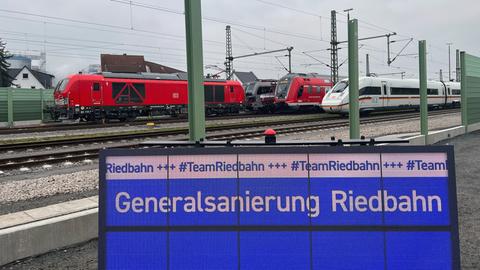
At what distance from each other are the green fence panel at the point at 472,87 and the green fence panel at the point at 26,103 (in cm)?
2860

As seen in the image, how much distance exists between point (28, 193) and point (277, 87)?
29911 mm

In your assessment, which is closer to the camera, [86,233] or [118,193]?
[118,193]

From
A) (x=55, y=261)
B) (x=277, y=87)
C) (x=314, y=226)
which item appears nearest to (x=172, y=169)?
(x=314, y=226)

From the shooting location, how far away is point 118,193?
2.74m

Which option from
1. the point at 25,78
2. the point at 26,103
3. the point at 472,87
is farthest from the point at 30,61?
the point at 472,87

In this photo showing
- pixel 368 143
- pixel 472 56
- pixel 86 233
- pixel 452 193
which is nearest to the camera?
pixel 452 193

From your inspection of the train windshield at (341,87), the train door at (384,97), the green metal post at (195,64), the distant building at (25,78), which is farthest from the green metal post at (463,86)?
the distant building at (25,78)

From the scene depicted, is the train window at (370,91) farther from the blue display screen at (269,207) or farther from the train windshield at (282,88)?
the blue display screen at (269,207)

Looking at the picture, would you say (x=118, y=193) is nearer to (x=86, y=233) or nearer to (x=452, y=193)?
(x=452, y=193)

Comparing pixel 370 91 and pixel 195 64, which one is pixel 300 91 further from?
pixel 195 64

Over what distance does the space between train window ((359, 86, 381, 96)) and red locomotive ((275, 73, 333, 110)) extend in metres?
6.51

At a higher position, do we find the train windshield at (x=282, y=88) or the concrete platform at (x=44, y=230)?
the train windshield at (x=282, y=88)

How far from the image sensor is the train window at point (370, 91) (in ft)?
95.1

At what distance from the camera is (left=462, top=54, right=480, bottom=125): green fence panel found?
18.0 m
